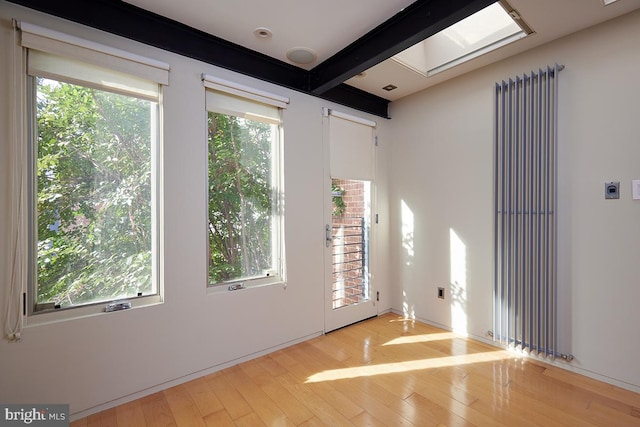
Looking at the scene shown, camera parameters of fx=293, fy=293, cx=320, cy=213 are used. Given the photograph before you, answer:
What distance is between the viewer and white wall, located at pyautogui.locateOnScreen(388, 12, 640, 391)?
204 centimetres

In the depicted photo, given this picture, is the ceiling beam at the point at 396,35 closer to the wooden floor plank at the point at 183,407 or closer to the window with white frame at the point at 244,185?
the window with white frame at the point at 244,185

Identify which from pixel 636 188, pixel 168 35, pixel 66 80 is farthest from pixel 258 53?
pixel 636 188

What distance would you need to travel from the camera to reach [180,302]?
213 cm

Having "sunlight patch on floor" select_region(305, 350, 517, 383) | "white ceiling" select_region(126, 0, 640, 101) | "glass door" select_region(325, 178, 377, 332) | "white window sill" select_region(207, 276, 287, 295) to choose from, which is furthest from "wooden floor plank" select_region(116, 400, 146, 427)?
"white ceiling" select_region(126, 0, 640, 101)

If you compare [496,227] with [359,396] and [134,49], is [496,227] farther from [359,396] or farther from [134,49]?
[134,49]

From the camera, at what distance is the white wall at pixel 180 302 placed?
1631 mm

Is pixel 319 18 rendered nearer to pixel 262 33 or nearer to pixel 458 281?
pixel 262 33

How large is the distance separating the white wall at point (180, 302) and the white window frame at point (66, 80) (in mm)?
57

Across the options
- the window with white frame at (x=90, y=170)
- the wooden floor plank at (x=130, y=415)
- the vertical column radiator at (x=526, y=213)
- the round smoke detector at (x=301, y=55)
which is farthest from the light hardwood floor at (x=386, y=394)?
the round smoke detector at (x=301, y=55)

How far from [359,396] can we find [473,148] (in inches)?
95.6

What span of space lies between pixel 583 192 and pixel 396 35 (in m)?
1.83

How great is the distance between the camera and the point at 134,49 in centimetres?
196

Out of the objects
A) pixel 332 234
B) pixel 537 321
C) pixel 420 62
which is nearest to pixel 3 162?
pixel 332 234

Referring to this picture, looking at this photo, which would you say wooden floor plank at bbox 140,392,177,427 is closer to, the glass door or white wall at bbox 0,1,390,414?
white wall at bbox 0,1,390,414
